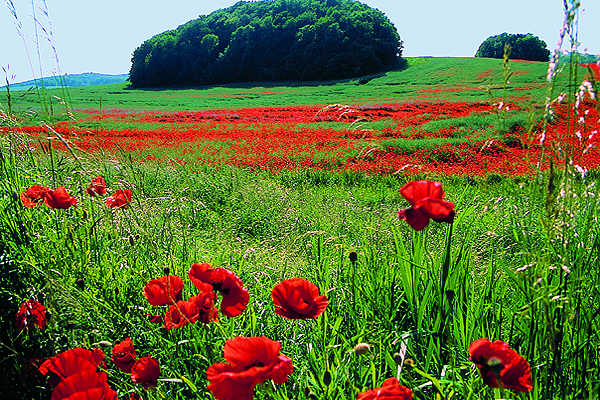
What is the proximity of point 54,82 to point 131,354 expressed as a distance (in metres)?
1.86

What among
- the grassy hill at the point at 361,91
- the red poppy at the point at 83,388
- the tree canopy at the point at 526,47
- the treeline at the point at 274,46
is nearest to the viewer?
the red poppy at the point at 83,388

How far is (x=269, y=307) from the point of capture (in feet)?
6.24

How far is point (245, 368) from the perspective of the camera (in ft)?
2.76

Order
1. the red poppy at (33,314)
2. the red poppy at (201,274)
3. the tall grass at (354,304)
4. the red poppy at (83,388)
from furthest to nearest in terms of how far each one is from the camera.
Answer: the red poppy at (33,314) < the red poppy at (201,274) < the tall grass at (354,304) < the red poppy at (83,388)

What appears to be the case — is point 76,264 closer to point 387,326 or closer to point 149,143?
point 387,326

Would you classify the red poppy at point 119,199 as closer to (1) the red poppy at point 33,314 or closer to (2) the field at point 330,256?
(2) the field at point 330,256

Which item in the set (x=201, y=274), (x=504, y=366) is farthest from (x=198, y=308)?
(x=504, y=366)

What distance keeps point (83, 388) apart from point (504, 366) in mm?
929

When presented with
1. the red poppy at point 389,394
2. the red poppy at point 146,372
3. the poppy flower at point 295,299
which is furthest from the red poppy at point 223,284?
the red poppy at point 389,394

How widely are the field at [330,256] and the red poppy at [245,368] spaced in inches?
0.9

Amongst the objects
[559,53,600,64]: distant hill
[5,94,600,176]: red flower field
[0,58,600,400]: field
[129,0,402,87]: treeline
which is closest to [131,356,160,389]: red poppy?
[0,58,600,400]: field

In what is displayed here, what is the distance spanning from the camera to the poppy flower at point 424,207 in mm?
1116

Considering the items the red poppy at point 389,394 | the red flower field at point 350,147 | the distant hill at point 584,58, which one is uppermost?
the distant hill at point 584,58

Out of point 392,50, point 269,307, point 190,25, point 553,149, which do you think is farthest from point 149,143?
point 190,25
